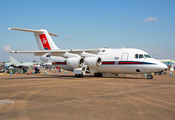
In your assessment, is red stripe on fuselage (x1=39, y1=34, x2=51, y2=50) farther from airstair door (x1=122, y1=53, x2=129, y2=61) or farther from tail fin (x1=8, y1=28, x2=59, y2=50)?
airstair door (x1=122, y1=53, x2=129, y2=61)

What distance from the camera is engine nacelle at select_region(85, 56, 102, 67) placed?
2367 centimetres

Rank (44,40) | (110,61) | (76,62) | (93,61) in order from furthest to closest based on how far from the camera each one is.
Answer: (44,40) < (110,61) < (93,61) < (76,62)

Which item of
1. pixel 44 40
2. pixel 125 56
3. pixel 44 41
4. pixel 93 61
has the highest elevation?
pixel 44 40

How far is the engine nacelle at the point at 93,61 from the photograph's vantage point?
23.7 metres

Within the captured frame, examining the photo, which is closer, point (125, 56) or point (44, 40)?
point (125, 56)

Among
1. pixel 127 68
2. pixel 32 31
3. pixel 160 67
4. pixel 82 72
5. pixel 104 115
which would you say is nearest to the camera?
pixel 104 115

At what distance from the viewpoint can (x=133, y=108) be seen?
7.03 m

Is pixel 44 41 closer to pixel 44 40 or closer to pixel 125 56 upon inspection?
pixel 44 40

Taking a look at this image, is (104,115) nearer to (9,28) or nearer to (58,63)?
(9,28)

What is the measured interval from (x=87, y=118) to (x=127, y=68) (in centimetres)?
1846

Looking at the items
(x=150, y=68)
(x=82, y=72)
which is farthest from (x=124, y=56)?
(x=82, y=72)

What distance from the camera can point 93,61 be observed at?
77.8 feet

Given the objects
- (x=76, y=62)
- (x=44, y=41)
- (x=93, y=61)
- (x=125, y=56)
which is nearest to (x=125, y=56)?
(x=125, y=56)

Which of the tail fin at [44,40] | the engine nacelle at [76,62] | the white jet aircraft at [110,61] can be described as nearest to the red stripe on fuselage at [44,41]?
the tail fin at [44,40]
